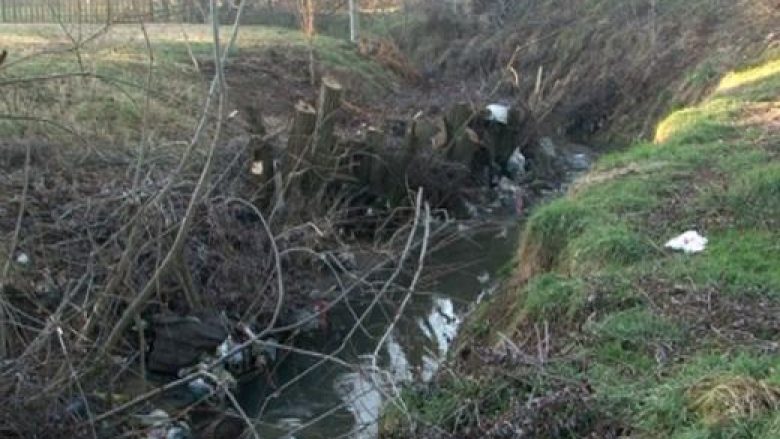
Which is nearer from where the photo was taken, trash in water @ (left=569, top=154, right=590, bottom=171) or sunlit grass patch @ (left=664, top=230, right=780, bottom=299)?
sunlit grass patch @ (left=664, top=230, right=780, bottom=299)

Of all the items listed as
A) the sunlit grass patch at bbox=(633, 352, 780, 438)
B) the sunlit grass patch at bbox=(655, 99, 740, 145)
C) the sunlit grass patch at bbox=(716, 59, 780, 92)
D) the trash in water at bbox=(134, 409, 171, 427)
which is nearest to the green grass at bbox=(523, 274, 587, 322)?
the sunlit grass patch at bbox=(633, 352, 780, 438)

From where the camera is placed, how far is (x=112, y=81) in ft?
21.4

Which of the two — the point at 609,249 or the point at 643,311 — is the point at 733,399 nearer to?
the point at 643,311

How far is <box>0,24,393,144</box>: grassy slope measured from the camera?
417 inches

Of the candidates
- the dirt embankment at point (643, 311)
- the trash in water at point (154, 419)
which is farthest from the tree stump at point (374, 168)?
the trash in water at point (154, 419)

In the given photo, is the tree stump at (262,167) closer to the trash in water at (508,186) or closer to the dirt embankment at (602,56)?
the trash in water at (508,186)

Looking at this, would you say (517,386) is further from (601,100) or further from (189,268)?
(601,100)

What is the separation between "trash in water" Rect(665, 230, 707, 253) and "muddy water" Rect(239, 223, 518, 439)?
171cm

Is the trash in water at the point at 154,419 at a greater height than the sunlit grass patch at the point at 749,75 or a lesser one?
lesser

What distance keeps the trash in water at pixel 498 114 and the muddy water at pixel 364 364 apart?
200 inches

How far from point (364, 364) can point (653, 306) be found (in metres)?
2.10

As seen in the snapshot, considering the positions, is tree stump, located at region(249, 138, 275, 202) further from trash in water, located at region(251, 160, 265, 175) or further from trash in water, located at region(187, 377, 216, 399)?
trash in water, located at region(187, 377, 216, 399)

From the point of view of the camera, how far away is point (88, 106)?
45.2ft

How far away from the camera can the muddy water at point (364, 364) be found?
7.29 meters
